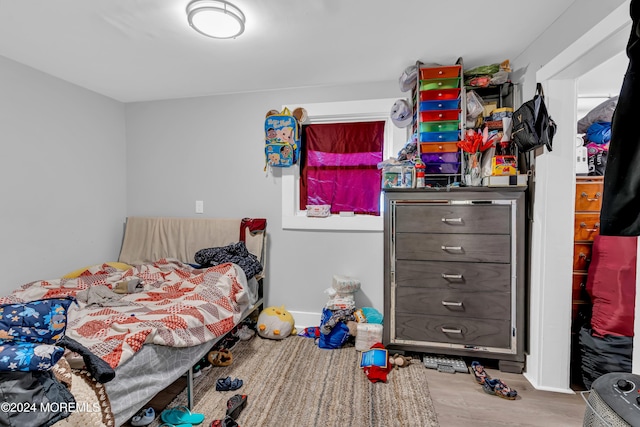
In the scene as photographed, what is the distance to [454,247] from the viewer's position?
2115 millimetres

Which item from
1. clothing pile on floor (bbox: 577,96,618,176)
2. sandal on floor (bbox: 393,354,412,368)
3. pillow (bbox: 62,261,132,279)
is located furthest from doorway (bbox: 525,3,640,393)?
pillow (bbox: 62,261,132,279)

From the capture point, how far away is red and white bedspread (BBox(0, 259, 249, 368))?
1422 millimetres

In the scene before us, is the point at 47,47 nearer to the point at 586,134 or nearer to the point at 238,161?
the point at 238,161

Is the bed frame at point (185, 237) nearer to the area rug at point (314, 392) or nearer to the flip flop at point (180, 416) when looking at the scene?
the area rug at point (314, 392)

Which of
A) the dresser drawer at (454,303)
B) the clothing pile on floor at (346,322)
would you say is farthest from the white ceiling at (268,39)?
the clothing pile on floor at (346,322)

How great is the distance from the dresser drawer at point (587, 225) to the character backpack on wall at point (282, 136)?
7.35ft

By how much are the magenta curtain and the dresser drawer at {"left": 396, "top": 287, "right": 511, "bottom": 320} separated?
873mm

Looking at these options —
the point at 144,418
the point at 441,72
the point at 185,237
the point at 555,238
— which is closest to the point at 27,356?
the point at 144,418

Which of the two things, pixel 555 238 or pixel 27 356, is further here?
pixel 555 238

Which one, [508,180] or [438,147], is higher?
[438,147]

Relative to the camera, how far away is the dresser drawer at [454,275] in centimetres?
206

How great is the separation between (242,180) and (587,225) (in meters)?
2.82

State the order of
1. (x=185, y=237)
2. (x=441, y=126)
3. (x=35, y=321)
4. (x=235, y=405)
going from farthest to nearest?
1. (x=185, y=237)
2. (x=441, y=126)
3. (x=235, y=405)
4. (x=35, y=321)

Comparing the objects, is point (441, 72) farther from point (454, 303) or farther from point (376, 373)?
point (376, 373)
